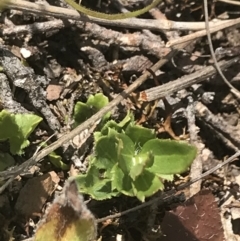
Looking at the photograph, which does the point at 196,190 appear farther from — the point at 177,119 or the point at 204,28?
the point at 204,28

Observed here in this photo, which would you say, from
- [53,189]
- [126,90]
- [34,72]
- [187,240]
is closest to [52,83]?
[34,72]

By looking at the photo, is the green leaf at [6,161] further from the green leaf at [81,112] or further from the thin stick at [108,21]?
the thin stick at [108,21]

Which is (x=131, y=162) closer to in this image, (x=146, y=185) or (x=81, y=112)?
(x=146, y=185)

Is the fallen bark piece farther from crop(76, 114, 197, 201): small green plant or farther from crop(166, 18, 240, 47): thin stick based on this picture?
crop(166, 18, 240, 47): thin stick

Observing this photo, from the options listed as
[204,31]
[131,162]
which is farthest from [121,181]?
[204,31]

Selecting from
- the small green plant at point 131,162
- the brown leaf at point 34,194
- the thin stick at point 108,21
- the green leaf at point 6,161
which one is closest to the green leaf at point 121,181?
the small green plant at point 131,162
